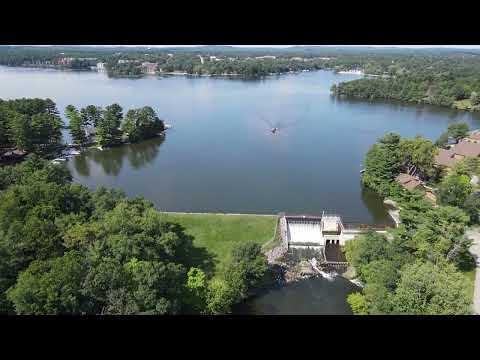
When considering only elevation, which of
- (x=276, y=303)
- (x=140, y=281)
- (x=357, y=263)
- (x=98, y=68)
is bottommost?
(x=276, y=303)

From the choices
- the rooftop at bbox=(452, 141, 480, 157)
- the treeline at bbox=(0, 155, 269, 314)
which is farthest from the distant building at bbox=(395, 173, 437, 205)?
the treeline at bbox=(0, 155, 269, 314)

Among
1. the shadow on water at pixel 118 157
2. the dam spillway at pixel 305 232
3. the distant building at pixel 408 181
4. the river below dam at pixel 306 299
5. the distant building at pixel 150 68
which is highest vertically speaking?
the distant building at pixel 150 68

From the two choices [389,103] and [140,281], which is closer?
[140,281]

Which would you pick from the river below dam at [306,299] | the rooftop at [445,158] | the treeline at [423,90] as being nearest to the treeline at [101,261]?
the river below dam at [306,299]

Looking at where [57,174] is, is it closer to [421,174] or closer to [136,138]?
[136,138]

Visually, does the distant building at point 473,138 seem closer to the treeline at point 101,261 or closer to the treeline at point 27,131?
the treeline at point 101,261

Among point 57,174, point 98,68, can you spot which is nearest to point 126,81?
point 98,68

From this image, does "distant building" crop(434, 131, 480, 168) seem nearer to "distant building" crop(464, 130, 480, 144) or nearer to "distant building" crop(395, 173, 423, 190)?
"distant building" crop(395, 173, 423, 190)
